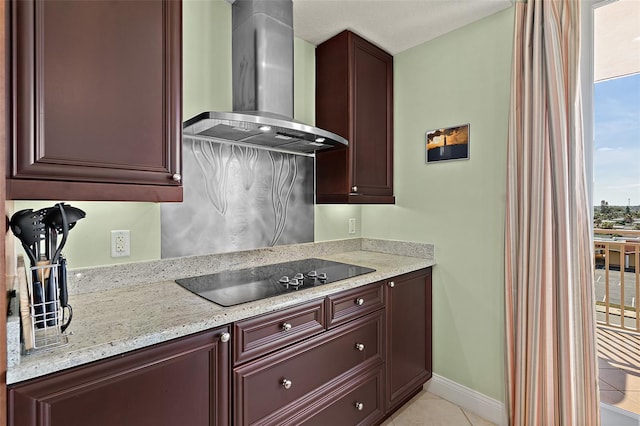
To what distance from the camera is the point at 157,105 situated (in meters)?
1.17

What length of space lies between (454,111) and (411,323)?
1.47 meters

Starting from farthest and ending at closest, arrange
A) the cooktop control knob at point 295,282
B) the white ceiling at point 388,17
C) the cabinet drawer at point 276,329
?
the white ceiling at point 388,17 < the cooktop control knob at point 295,282 < the cabinet drawer at point 276,329

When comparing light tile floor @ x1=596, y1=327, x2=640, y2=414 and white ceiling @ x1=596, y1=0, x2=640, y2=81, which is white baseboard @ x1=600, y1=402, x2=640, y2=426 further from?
white ceiling @ x1=596, y1=0, x2=640, y2=81

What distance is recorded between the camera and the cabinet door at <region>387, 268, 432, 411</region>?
1.92 meters

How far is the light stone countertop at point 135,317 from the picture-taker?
848 millimetres

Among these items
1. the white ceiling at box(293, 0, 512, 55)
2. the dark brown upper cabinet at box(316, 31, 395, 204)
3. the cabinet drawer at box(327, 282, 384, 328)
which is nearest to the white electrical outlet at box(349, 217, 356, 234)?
the dark brown upper cabinet at box(316, 31, 395, 204)

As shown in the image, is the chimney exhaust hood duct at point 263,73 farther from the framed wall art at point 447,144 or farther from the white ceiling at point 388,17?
the framed wall art at point 447,144

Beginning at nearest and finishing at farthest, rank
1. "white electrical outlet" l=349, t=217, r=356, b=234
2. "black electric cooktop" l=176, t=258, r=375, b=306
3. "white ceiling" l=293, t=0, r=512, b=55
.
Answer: "black electric cooktop" l=176, t=258, r=375, b=306, "white ceiling" l=293, t=0, r=512, b=55, "white electrical outlet" l=349, t=217, r=356, b=234

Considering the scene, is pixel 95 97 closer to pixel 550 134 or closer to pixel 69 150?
pixel 69 150

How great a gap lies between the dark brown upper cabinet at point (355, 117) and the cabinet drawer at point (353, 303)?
0.64 metres

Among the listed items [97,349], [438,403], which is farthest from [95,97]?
[438,403]

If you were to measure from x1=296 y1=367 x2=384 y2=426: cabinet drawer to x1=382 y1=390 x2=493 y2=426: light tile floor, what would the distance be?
0.24m

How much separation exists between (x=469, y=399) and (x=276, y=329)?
1.56m

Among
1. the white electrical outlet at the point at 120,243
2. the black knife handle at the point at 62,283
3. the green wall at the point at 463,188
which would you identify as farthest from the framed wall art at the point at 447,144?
the black knife handle at the point at 62,283
